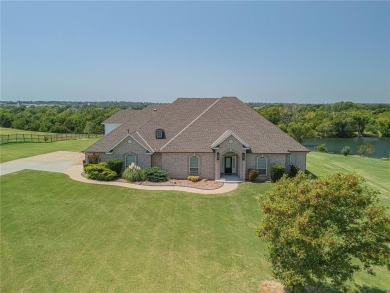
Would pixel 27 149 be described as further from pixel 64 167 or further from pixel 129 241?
pixel 129 241

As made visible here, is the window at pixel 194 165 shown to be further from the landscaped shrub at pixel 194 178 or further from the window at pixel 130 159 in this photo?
the window at pixel 130 159

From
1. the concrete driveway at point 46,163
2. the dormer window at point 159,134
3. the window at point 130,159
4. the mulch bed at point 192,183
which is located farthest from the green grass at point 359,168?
the concrete driveway at point 46,163

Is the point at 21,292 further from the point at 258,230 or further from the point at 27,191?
the point at 27,191

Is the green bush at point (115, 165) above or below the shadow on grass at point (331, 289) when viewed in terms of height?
above

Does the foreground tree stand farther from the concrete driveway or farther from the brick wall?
the concrete driveway

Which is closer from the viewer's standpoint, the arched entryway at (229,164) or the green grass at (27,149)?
the arched entryway at (229,164)
